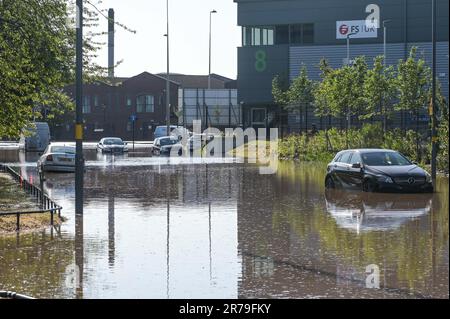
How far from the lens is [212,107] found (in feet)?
340

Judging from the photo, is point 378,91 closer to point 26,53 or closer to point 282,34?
point 26,53

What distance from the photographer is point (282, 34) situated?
84000 millimetres

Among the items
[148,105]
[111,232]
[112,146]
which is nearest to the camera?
[111,232]

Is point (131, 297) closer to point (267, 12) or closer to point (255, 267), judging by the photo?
point (255, 267)

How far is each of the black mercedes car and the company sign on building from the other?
173 feet

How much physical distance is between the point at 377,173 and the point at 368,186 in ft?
1.62

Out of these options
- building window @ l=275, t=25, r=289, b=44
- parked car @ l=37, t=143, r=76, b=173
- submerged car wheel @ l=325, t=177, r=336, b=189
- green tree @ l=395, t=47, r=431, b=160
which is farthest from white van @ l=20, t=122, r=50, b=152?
submerged car wheel @ l=325, t=177, r=336, b=189

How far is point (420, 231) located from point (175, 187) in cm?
1338

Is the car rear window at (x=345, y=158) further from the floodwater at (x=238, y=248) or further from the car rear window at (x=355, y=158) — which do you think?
the floodwater at (x=238, y=248)

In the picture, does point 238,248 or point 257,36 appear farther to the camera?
point 257,36

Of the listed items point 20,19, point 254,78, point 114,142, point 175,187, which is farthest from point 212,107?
point 20,19

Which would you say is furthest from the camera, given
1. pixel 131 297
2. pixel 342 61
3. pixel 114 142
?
pixel 342 61

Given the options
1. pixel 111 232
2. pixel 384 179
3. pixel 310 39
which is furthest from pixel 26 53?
pixel 310 39

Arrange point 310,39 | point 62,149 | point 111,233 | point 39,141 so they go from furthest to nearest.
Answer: point 310,39, point 39,141, point 62,149, point 111,233
